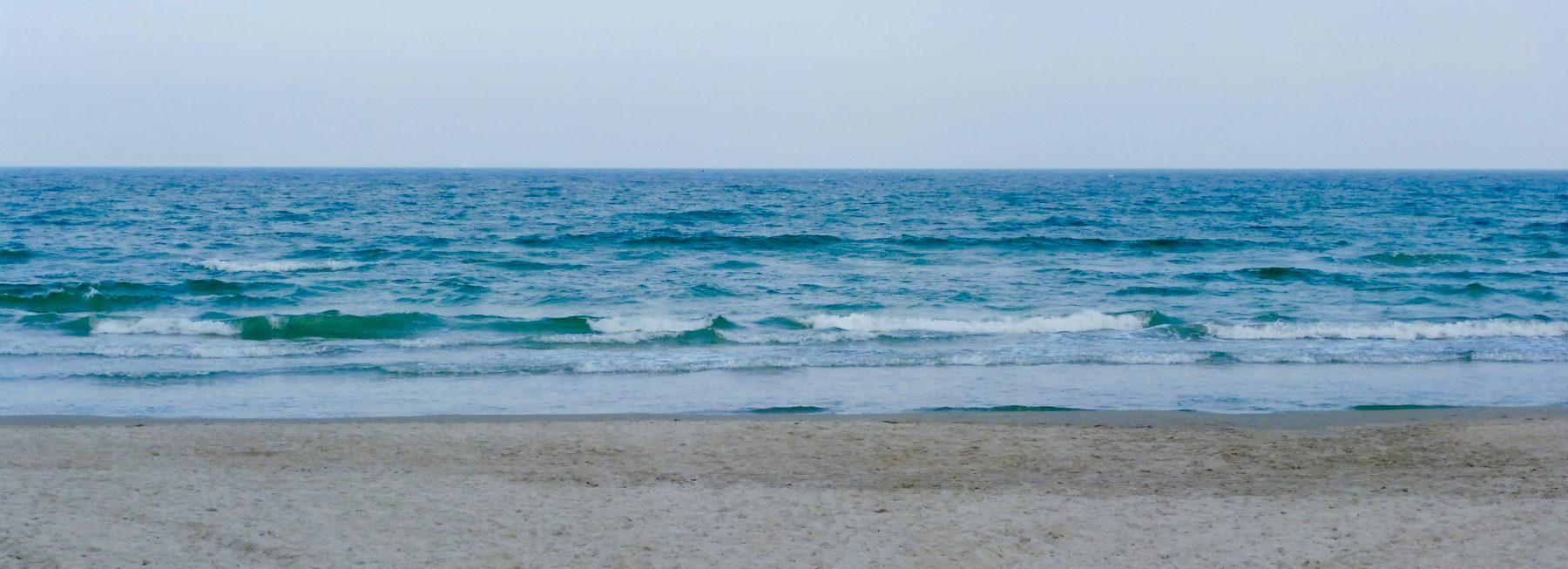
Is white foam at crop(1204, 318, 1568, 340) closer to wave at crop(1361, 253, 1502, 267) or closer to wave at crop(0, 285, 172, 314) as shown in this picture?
wave at crop(1361, 253, 1502, 267)

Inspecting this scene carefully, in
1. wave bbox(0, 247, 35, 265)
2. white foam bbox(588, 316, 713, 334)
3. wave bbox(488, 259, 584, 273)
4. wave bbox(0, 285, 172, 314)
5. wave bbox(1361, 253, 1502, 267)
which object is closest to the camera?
white foam bbox(588, 316, 713, 334)

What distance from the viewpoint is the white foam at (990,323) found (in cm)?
1784

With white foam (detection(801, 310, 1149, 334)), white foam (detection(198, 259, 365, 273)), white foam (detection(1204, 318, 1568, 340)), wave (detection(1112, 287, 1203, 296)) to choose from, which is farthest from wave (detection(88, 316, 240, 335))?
wave (detection(1112, 287, 1203, 296))

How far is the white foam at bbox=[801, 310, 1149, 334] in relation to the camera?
17.8 metres

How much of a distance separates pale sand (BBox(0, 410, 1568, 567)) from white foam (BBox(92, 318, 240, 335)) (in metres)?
6.84

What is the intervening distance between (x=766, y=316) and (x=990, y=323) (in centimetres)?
361

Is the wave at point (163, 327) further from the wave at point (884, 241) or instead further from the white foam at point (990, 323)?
the wave at point (884, 241)

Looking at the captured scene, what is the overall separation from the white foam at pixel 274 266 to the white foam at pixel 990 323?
13.0 meters

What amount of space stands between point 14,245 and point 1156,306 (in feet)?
91.8

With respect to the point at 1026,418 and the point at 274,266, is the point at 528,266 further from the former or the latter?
the point at 1026,418

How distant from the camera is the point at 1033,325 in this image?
18203 millimetres

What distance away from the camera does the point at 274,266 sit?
85.6 ft

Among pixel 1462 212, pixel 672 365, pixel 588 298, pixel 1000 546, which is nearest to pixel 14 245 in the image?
pixel 588 298

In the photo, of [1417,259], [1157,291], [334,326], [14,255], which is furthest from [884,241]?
[14,255]
